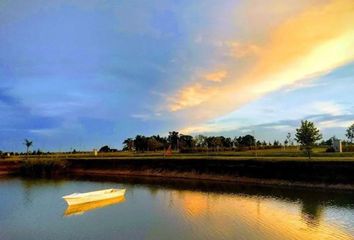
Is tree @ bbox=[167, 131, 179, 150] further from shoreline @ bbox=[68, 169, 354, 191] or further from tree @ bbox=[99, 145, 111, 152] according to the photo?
shoreline @ bbox=[68, 169, 354, 191]

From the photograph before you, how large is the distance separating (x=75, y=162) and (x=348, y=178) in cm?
6888

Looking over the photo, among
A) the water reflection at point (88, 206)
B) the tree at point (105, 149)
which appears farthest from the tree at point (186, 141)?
the water reflection at point (88, 206)

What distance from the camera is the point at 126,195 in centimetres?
5725

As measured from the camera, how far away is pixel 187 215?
1608 inches

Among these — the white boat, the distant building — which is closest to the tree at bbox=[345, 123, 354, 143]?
the distant building

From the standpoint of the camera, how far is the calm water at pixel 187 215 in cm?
3269

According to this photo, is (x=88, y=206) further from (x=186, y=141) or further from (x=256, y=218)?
(x=186, y=141)

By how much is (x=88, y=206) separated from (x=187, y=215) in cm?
1363

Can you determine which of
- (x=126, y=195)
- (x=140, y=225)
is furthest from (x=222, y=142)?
(x=140, y=225)

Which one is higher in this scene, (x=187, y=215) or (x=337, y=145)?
(x=337, y=145)

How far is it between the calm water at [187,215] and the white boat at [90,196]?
1016 mm

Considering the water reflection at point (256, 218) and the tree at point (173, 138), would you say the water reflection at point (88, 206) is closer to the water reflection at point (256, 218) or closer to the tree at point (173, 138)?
the water reflection at point (256, 218)

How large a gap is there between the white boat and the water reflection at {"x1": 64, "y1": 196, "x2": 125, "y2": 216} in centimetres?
40

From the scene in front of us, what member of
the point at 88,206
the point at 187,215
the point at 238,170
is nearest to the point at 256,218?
the point at 187,215
